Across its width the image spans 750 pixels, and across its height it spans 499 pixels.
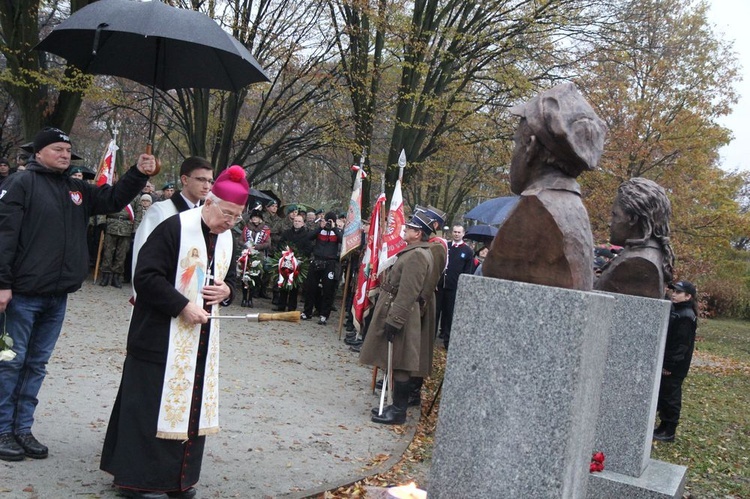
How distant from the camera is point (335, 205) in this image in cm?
3092

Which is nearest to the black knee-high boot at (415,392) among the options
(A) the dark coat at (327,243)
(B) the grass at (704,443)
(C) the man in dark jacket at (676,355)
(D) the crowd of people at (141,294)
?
(B) the grass at (704,443)

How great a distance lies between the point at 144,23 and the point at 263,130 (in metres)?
13.6

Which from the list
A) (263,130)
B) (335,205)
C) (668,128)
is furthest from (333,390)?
(335,205)

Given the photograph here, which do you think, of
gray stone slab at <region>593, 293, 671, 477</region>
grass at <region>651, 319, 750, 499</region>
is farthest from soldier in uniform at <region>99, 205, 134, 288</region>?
gray stone slab at <region>593, 293, 671, 477</region>

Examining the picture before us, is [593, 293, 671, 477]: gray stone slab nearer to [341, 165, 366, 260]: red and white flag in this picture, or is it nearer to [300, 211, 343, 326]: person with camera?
[341, 165, 366, 260]: red and white flag

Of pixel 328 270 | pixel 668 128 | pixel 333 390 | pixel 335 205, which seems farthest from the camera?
pixel 335 205

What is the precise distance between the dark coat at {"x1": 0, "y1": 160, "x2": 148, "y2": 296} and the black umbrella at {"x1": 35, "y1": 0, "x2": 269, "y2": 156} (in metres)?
0.87

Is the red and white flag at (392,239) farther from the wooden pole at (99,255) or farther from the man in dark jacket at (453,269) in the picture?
the wooden pole at (99,255)

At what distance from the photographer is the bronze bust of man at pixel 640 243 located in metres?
6.04

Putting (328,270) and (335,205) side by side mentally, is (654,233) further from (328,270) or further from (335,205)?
(335,205)

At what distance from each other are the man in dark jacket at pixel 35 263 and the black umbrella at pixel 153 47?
819 millimetres

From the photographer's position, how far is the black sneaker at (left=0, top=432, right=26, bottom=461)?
4.96 m

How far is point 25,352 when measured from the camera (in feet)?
16.5

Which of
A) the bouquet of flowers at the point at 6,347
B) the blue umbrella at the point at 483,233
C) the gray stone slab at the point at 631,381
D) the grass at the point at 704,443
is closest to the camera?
the bouquet of flowers at the point at 6,347
